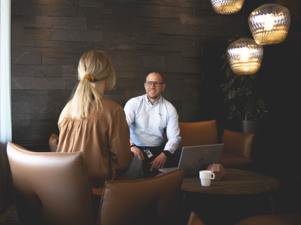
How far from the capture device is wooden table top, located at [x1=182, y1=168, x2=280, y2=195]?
197cm

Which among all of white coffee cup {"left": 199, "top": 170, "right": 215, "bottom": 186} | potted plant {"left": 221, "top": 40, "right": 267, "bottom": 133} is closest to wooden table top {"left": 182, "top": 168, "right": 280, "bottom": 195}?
white coffee cup {"left": 199, "top": 170, "right": 215, "bottom": 186}

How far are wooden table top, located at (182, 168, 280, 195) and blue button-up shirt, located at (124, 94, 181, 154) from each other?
1.08 m

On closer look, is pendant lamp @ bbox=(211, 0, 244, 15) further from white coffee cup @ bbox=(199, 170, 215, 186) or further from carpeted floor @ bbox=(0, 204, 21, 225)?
carpeted floor @ bbox=(0, 204, 21, 225)

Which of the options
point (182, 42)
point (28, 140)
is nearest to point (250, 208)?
point (182, 42)

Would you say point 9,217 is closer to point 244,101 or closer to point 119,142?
point 119,142

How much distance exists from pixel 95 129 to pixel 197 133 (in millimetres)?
2543

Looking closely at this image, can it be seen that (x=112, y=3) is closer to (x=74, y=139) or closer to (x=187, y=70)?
(x=187, y=70)

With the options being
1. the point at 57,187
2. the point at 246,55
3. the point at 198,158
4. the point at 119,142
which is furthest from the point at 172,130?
the point at 57,187

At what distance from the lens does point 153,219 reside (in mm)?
1298

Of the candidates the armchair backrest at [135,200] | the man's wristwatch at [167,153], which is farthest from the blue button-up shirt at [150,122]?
the armchair backrest at [135,200]

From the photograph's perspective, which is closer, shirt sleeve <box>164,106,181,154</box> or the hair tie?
the hair tie

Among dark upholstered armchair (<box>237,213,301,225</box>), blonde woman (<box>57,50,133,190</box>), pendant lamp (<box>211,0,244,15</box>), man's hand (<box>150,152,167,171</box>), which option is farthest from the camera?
man's hand (<box>150,152,167,171</box>)

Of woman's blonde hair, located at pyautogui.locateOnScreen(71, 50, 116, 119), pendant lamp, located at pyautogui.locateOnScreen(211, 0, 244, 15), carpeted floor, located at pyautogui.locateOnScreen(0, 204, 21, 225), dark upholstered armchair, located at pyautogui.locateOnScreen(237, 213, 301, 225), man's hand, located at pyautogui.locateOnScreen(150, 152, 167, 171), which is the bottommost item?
carpeted floor, located at pyautogui.locateOnScreen(0, 204, 21, 225)

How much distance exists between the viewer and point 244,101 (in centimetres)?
419
